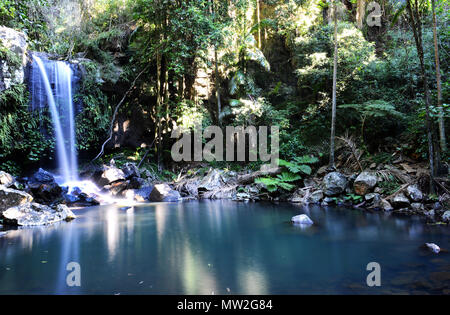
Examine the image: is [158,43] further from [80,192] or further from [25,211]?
[25,211]

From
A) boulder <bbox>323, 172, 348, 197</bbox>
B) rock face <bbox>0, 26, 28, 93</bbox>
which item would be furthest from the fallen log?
rock face <bbox>0, 26, 28, 93</bbox>

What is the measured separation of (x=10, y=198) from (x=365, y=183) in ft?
32.7

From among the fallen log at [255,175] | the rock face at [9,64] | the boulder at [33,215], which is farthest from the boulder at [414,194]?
the rock face at [9,64]

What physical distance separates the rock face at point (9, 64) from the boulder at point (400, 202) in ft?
47.3

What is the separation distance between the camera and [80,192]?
10.7 meters

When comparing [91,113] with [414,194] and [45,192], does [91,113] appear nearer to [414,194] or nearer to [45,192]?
[45,192]

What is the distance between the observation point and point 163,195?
11258mm

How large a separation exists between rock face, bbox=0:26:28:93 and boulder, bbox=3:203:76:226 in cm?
653

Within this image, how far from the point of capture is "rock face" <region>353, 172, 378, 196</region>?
8301 millimetres

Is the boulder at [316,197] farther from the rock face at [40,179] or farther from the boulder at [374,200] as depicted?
the rock face at [40,179]

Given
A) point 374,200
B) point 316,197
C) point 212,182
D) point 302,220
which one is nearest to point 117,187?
point 212,182

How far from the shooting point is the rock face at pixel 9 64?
10.9 meters
